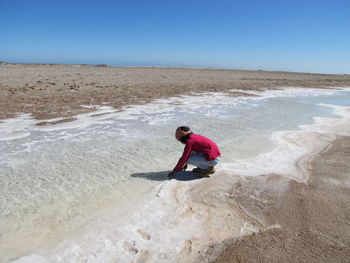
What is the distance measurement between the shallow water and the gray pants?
47cm

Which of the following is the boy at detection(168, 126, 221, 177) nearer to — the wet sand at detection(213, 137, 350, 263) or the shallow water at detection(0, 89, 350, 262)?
the shallow water at detection(0, 89, 350, 262)

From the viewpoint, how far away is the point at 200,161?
3887 mm

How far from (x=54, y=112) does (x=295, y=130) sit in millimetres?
6034

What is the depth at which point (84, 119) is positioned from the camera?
7160mm

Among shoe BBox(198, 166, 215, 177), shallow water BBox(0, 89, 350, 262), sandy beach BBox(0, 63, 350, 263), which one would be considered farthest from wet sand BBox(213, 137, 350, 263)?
shallow water BBox(0, 89, 350, 262)

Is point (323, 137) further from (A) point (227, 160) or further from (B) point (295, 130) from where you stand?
(A) point (227, 160)

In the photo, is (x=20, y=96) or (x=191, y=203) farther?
(x=20, y=96)

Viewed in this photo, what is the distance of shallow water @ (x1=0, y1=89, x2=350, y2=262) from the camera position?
9.49 ft

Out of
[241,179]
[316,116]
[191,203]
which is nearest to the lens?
[191,203]

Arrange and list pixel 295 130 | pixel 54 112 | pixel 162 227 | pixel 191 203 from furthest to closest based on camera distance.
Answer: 1. pixel 54 112
2. pixel 295 130
3. pixel 191 203
4. pixel 162 227

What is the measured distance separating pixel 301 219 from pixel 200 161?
4.61ft

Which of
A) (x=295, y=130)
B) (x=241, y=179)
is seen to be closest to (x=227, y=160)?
(x=241, y=179)

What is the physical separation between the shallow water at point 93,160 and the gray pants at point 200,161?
468 millimetres

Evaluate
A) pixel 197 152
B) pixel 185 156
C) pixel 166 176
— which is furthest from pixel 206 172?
pixel 166 176
